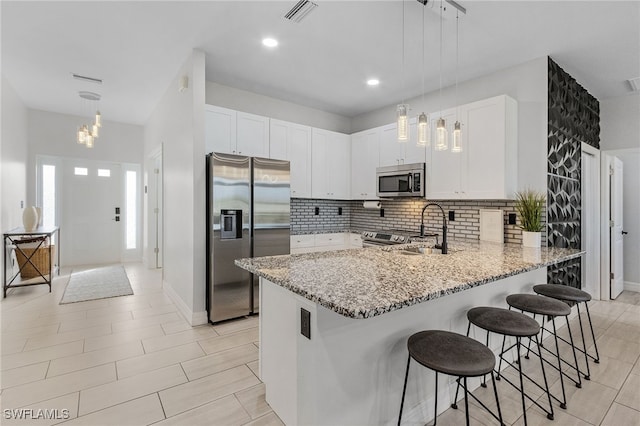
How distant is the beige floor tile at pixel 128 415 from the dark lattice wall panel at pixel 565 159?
3657mm

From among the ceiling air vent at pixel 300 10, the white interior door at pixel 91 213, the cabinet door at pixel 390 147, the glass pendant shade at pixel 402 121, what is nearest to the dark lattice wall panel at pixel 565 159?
the cabinet door at pixel 390 147

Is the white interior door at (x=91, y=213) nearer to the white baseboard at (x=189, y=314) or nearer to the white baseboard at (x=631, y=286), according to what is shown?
the white baseboard at (x=189, y=314)

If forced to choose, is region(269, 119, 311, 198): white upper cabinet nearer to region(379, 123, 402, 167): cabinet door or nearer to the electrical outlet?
region(379, 123, 402, 167): cabinet door

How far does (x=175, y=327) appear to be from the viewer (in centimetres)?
321

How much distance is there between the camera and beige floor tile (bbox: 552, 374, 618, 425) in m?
1.92

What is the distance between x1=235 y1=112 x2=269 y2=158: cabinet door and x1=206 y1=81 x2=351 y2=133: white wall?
0.35 metres

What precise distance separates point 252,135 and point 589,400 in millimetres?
3930

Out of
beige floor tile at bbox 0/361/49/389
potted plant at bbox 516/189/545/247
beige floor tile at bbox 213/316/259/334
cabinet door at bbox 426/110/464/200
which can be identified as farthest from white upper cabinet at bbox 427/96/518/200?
beige floor tile at bbox 0/361/49/389

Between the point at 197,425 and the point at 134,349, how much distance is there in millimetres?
1280

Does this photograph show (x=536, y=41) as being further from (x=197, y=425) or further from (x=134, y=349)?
(x=134, y=349)

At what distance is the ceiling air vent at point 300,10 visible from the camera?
245cm

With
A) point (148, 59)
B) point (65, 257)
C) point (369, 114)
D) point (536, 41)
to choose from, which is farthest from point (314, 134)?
point (65, 257)

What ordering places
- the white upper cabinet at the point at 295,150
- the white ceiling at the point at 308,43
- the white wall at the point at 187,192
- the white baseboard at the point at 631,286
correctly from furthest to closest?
the white baseboard at the point at 631,286 → the white upper cabinet at the point at 295,150 → the white wall at the point at 187,192 → the white ceiling at the point at 308,43

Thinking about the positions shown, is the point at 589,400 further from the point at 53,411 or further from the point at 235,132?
the point at 235,132
